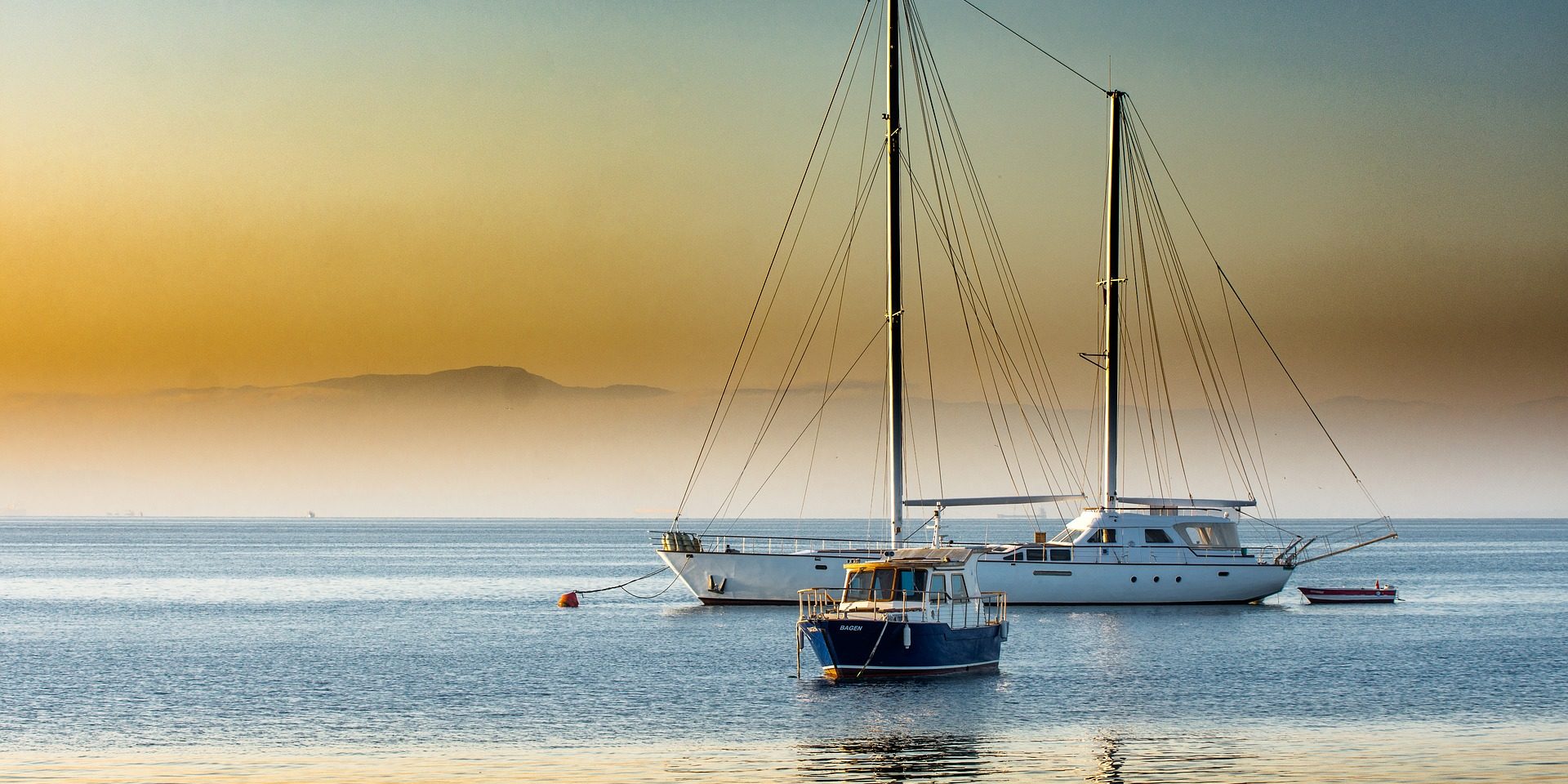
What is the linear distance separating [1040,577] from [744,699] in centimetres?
2908

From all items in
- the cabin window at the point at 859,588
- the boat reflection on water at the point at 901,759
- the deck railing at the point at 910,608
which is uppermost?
the cabin window at the point at 859,588

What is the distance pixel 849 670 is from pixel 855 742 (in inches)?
358

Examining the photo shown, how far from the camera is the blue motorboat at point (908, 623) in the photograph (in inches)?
1715

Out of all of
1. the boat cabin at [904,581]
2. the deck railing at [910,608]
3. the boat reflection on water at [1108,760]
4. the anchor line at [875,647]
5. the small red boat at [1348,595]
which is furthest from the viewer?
the small red boat at [1348,595]

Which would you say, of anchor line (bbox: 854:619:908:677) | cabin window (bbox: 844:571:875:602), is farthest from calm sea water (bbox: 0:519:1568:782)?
cabin window (bbox: 844:571:875:602)

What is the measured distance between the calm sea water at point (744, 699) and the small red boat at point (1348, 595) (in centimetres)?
152

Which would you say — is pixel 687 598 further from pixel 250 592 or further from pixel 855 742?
pixel 855 742

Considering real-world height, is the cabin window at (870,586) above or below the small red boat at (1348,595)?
above

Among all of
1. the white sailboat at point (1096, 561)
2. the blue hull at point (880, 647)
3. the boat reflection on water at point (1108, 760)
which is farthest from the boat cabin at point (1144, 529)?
the boat reflection on water at point (1108, 760)

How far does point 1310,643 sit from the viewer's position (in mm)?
59219

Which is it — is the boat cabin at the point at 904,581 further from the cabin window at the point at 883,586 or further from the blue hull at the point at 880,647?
the blue hull at the point at 880,647

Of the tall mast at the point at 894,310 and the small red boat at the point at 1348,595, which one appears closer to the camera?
the tall mast at the point at 894,310

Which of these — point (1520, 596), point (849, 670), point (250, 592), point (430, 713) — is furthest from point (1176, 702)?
point (250, 592)

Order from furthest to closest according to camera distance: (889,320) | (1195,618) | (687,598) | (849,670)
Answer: (687,598)
(1195,618)
(889,320)
(849,670)
